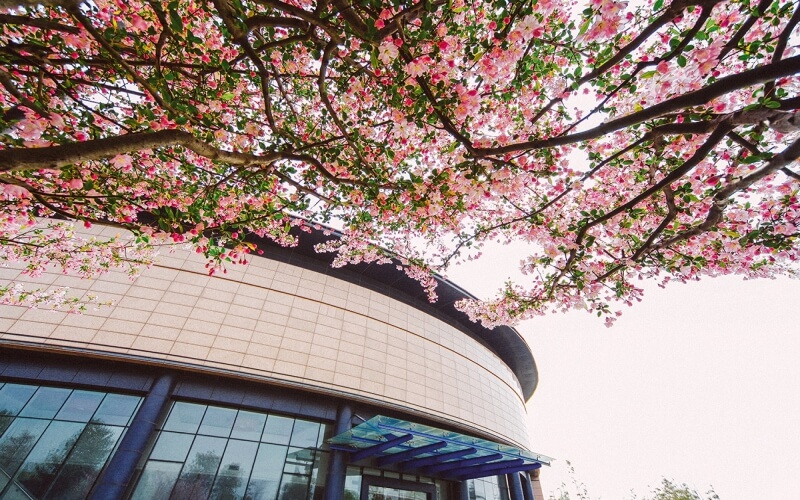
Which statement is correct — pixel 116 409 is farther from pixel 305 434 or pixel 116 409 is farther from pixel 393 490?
pixel 393 490

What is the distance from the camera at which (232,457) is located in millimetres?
8938

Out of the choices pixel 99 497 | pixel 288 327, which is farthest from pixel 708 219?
pixel 99 497

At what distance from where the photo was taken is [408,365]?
43.2 ft

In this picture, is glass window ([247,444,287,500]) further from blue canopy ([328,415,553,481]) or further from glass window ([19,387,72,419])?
glass window ([19,387,72,419])

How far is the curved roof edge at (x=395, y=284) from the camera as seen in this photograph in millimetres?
13125

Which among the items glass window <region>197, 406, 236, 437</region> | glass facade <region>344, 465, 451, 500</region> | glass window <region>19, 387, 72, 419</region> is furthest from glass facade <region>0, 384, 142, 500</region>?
glass facade <region>344, 465, 451, 500</region>

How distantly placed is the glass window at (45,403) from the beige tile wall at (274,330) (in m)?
1.33

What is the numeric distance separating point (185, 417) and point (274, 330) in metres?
3.45

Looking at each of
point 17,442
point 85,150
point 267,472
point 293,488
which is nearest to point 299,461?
point 293,488

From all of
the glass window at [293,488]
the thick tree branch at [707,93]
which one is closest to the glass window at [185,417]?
the glass window at [293,488]

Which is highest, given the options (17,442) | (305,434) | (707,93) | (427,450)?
(707,93)

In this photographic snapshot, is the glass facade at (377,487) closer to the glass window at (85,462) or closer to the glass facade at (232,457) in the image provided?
the glass facade at (232,457)

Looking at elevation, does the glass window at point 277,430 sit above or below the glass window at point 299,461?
above

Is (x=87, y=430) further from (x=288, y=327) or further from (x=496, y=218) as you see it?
(x=496, y=218)
